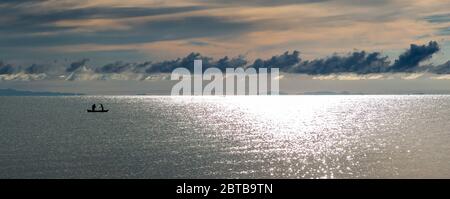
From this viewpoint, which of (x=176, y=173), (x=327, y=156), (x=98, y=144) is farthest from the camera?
(x=98, y=144)

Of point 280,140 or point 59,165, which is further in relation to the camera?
point 280,140

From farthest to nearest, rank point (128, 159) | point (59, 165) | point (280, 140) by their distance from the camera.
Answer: point (280, 140) → point (128, 159) → point (59, 165)

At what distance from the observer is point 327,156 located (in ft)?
366

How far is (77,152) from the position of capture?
374 ft
